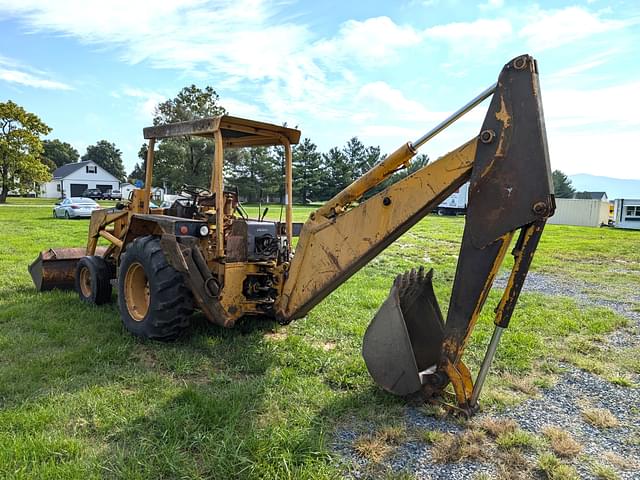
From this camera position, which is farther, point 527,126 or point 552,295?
point 552,295

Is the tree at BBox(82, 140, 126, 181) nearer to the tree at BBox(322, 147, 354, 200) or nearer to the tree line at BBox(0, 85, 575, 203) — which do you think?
the tree line at BBox(0, 85, 575, 203)

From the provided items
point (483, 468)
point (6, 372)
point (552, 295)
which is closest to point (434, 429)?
point (483, 468)

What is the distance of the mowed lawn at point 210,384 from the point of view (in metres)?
2.96

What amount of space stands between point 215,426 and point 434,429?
59.9 inches

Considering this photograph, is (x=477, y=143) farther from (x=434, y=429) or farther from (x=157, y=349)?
(x=157, y=349)

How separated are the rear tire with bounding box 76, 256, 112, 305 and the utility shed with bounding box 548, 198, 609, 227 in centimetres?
3211

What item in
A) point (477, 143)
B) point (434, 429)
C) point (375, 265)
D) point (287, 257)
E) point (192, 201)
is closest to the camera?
point (477, 143)

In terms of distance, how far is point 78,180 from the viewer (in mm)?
62781

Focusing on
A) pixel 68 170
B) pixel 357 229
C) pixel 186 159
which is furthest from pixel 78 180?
pixel 357 229

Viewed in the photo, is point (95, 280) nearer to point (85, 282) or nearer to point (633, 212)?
point (85, 282)

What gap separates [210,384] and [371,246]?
1803 millimetres

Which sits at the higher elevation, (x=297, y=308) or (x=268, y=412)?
(x=297, y=308)

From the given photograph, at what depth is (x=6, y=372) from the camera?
13.4 ft

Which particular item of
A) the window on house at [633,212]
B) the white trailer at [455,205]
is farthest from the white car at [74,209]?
the window on house at [633,212]
